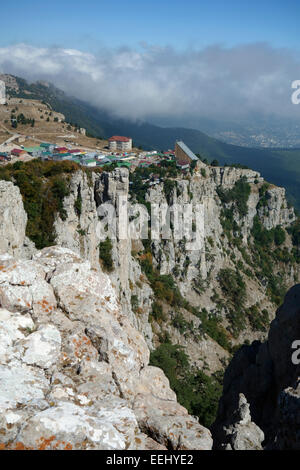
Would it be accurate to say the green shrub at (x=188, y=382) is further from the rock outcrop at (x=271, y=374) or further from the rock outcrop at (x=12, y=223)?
the rock outcrop at (x=12, y=223)

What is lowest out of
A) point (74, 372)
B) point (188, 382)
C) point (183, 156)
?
point (188, 382)

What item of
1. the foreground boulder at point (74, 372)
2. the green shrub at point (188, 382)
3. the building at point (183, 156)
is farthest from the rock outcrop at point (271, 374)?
the building at point (183, 156)

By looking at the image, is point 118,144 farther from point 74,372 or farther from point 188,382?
point 74,372

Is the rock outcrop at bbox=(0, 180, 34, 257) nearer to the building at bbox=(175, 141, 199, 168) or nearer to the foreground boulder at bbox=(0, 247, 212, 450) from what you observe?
the foreground boulder at bbox=(0, 247, 212, 450)

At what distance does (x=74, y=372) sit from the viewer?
24.6 feet

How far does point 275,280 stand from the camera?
8081cm

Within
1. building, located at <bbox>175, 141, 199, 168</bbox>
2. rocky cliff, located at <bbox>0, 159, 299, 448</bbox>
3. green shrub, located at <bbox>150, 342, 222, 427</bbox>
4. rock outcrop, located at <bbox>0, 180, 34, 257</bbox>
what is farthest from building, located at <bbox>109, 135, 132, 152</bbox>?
rock outcrop, located at <bbox>0, 180, 34, 257</bbox>

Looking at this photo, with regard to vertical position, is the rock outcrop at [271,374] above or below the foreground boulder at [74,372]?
below

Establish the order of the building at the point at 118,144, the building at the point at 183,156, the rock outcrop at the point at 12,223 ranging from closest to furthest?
the rock outcrop at the point at 12,223, the building at the point at 183,156, the building at the point at 118,144

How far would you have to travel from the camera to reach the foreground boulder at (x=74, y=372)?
5984mm

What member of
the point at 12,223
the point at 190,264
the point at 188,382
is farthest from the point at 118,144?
the point at 12,223

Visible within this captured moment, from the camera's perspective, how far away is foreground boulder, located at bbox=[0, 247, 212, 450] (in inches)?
236

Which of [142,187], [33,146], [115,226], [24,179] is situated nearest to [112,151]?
[33,146]

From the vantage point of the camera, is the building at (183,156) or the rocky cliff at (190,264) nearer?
the rocky cliff at (190,264)
